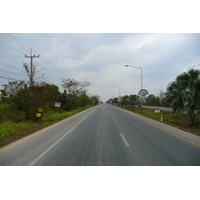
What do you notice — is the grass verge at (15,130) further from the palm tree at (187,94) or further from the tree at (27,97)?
the palm tree at (187,94)

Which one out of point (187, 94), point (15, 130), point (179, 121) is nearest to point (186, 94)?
point (187, 94)

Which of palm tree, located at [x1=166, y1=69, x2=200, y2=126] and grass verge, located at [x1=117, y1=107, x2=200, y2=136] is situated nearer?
grass verge, located at [x1=117, y1=107, x2=200, y2=136]

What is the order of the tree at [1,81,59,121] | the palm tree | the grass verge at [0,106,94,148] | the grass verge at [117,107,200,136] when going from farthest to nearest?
the tree at [1,81,59,121] → the palm tree → the grass verge at [117,107,200,136] → the grass verge at [0,106,94,148]

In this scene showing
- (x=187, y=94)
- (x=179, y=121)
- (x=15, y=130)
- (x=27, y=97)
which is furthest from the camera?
(x=179, y=121)

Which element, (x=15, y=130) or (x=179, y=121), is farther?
(x=179, y=121)

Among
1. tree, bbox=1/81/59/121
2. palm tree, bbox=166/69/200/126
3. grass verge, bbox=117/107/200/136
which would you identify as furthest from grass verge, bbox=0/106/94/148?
palm tree, bbox=166/69/200/126

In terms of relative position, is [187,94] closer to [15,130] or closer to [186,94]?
[186,94]

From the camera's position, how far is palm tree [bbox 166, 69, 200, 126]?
1157cm

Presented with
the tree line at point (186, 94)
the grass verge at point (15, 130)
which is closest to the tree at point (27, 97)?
the grass verge at point (15, 130)

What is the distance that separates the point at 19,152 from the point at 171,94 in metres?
11.9

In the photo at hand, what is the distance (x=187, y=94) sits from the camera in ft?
38.2

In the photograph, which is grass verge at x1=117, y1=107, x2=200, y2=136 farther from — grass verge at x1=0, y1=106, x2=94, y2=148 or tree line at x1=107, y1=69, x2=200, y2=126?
grass verge at x1=0, y1=106, x2=94, y2=148

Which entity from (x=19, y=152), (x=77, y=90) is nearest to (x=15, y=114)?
(x=19, y=152)

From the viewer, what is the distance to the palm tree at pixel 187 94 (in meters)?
11.6
